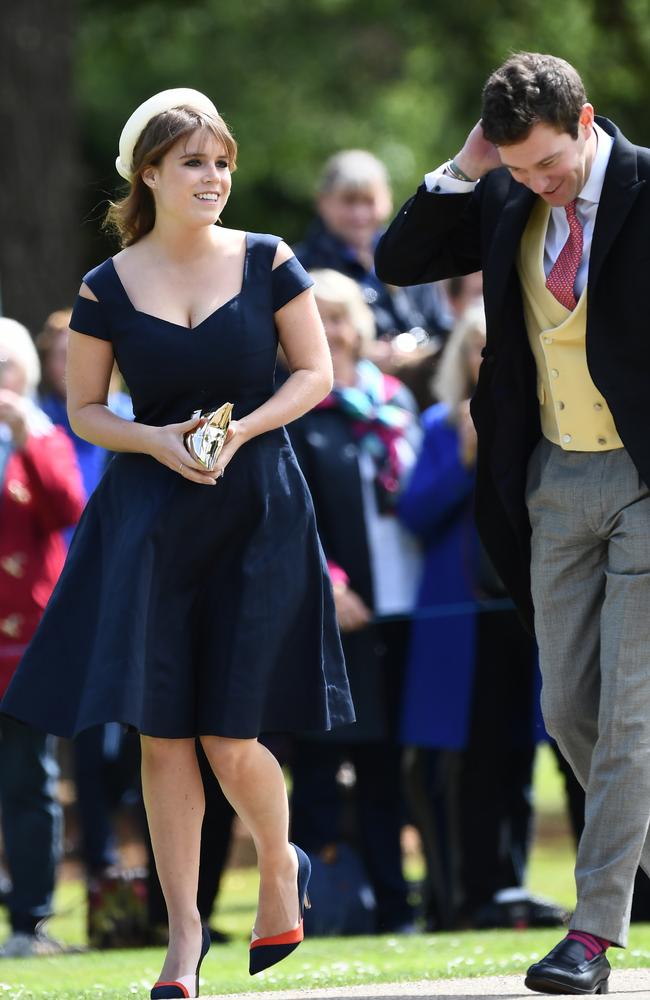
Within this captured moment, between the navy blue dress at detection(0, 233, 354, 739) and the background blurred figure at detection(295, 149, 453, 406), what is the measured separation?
4.02 meters

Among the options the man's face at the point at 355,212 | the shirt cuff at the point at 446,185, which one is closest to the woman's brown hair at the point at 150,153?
the shirt cuff at the point at 446,185

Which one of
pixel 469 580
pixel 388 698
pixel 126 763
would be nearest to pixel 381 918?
pixel 388 698

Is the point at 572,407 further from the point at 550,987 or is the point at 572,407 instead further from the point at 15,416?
the point at 15,416

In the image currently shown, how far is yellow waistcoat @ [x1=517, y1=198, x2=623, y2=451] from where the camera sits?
4.54 meters

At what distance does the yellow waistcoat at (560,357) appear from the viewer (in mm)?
4539

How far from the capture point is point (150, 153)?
465 centimetres

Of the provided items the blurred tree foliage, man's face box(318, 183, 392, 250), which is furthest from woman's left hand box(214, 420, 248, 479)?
the blurred tree foliage

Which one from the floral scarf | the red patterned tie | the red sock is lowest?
the red sock

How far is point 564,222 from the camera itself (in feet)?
15.0

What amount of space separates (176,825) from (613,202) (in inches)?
73.4

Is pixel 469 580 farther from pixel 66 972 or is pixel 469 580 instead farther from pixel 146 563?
pixel 146 563

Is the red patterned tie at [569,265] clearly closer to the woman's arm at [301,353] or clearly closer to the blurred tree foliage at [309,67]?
the woman's arm at [301,353]

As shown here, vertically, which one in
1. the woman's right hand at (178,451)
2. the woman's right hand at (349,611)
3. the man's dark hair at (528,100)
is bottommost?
the woman's right hand at (349,611)

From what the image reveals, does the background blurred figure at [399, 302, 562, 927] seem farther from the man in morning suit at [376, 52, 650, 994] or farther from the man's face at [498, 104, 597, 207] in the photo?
the man's face at [498, 104, 597, 207]
